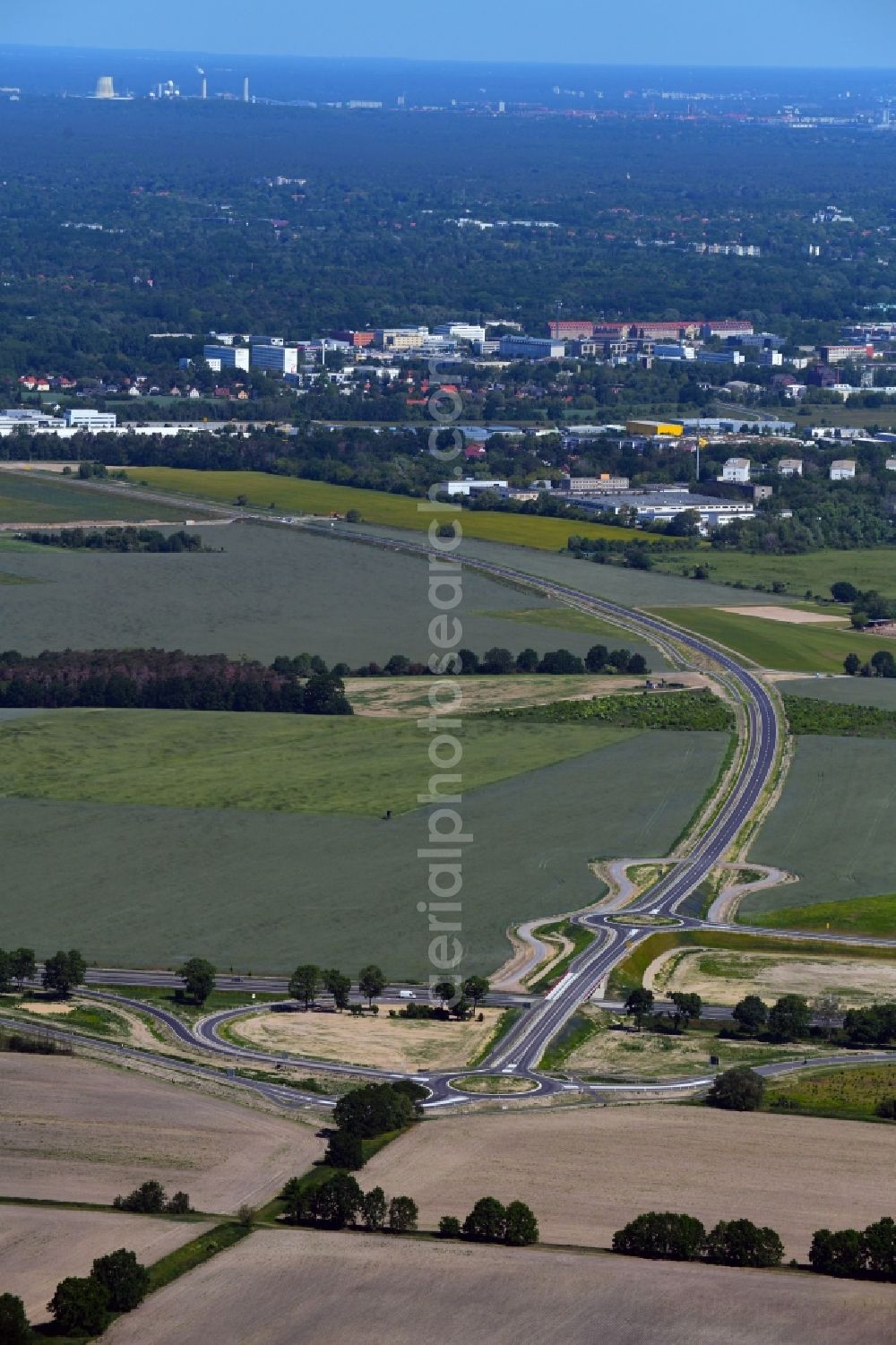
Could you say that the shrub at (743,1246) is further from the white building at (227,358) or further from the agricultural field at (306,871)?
the white building at (227,358)

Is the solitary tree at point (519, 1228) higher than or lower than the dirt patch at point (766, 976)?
higher

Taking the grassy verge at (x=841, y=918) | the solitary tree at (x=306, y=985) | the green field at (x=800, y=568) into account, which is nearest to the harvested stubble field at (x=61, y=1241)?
the solitary tree at (x=306, y=985)

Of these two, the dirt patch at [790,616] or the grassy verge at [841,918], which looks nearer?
the grassy verge at [841,918]

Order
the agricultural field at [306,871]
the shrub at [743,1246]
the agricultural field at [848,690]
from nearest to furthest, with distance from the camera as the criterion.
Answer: the shrub at [743,1246], the agricultural field at [306,871], the agricultural field at [848,690]

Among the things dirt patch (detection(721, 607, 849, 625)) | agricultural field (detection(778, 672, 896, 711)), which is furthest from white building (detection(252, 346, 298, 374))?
agricultural field (detection(778, 672, 896, 711))

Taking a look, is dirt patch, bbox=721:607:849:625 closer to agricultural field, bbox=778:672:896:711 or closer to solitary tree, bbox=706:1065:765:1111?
agricultural field, bbox=778:672:896:711

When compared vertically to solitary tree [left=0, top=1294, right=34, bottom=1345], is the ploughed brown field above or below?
below
